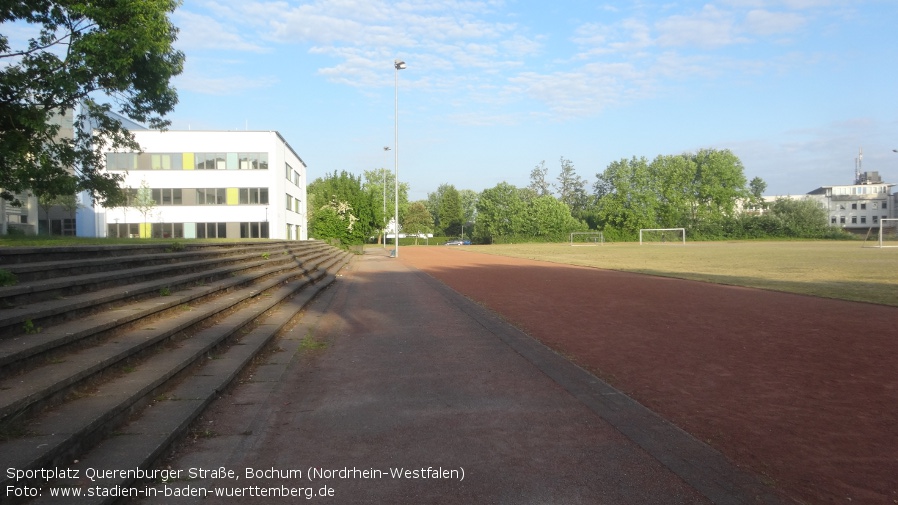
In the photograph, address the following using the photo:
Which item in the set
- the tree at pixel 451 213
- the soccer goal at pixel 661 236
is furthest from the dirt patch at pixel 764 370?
the tree at pixel 451 213

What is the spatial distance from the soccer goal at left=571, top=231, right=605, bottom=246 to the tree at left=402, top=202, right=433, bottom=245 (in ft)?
110

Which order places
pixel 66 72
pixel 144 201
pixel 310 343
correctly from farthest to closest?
pixel 144 201
pixel 66 72
pixel 310 343

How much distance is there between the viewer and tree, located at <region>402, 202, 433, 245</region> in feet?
371

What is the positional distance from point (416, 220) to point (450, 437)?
10957 centimetres

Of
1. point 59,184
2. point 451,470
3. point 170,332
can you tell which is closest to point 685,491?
point 451,470

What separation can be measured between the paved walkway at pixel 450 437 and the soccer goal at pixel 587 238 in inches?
3290

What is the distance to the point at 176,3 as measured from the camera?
15.0 m

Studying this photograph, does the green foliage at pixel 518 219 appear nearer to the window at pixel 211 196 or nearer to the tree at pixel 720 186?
the tree at pixel 720 186

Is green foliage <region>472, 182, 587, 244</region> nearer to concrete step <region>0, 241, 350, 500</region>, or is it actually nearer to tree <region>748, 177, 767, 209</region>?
tree <region>748, 177, 767, 209</region>

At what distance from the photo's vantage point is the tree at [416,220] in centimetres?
11300

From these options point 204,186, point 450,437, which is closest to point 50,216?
A: point 204,186

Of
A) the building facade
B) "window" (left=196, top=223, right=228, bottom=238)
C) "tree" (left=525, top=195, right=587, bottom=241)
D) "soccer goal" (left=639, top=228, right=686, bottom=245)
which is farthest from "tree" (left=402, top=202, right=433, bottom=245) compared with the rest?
the building facade

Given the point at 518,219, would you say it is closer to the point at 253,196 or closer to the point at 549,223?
the point at 549,223

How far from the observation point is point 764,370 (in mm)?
6770
